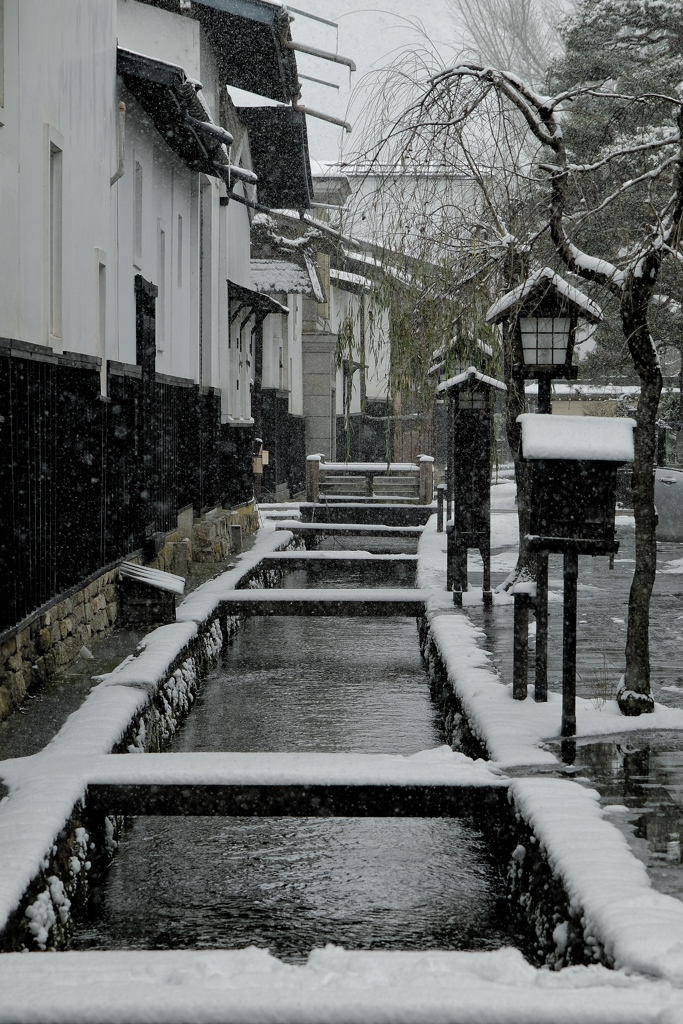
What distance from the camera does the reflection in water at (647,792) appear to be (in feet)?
14.4

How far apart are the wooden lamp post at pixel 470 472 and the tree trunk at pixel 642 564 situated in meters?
4.37

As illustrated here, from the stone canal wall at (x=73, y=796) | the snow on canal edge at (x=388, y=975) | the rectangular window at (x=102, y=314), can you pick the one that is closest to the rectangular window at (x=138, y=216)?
the rectangular window at (x=102, y=314)

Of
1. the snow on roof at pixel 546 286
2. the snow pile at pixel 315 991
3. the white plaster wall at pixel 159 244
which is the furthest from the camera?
the white plaster wall at pixel 159 244

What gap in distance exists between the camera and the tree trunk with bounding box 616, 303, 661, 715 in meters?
6.69

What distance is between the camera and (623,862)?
4176 millimetres

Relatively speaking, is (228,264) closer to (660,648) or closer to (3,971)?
(660,648)

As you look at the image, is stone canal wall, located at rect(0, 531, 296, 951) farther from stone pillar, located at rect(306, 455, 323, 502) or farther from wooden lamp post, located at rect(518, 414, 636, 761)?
stone pillar, located at rect(306, 455, 323, 502)

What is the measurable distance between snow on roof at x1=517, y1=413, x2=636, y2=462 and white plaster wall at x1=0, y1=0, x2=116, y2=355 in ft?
10.6

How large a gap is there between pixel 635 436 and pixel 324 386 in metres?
25.6

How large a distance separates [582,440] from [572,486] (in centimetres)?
27

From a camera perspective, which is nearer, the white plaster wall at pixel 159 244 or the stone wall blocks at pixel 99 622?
the stone wall blocks at pixel 99 622

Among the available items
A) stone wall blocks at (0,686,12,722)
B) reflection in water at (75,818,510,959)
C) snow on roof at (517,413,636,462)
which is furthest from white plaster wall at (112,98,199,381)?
reflection in water at (75,818,510,959)

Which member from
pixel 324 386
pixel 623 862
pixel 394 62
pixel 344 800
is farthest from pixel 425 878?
pixel 324 386

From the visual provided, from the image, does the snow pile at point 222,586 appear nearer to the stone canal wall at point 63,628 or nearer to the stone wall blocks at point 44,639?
the stone canal wall at point 63,628
